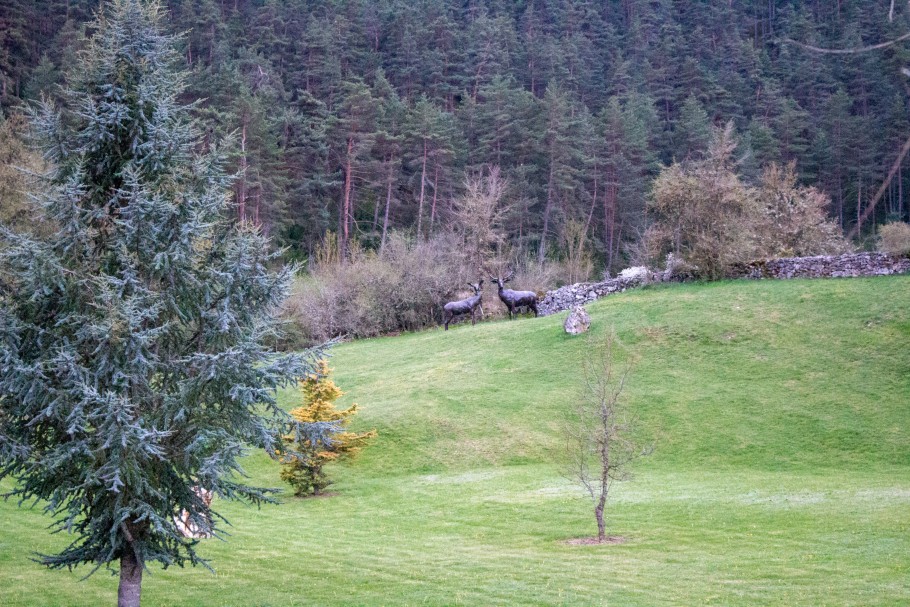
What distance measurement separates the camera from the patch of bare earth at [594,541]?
745 inches

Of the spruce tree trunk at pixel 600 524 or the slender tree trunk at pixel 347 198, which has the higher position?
the slender tree trunk at pixel 347 198

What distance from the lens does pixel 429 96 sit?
3430 inches

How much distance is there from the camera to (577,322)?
38156 millimetres

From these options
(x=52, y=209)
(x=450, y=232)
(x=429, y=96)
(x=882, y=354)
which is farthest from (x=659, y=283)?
(x=429, y=96)

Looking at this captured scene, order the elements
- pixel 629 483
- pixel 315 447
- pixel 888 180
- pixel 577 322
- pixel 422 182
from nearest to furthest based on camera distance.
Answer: pixel 888 180 → pixel 629 483 → pixel 315 447 → pixel 577 322 → pixel 422 182

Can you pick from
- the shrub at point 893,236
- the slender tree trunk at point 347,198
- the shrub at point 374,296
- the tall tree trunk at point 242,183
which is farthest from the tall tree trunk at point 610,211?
the tall tree trunk at point 242,183

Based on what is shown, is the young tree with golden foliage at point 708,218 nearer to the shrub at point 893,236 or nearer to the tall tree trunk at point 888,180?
the shrub at point 893,236

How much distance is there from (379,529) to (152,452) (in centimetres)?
1110

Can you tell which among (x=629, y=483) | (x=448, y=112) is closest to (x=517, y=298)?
(x=629, y=483)

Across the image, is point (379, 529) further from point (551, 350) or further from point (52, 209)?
point (551, 350)

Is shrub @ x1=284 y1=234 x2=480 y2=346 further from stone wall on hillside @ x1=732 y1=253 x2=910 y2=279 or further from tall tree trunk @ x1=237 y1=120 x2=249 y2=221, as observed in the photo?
stone wall on hillside @ x1=732 y1=253 x2=910 y2=279

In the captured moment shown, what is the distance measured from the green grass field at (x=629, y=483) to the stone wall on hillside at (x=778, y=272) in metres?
1.68

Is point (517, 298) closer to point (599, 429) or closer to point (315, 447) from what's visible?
point (315, 447)

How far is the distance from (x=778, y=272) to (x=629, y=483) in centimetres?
2095
